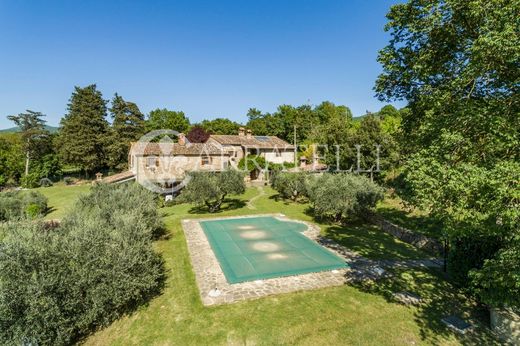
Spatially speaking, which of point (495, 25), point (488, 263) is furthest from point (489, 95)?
point (488, 263)

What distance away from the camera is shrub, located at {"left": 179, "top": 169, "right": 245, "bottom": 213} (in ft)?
78.8

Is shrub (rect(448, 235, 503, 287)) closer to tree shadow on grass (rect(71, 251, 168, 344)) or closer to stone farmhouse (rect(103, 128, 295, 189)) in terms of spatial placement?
tree shadow on grass (rect(71, 251, 168, 344))

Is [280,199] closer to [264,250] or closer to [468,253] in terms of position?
[264,250]

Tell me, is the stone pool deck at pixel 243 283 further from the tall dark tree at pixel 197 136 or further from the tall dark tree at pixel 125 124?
the tall dark tree at pixel 197 136

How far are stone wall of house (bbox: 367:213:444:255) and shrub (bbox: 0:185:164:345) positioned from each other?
15.6 meters

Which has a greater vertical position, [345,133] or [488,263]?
[345,133]

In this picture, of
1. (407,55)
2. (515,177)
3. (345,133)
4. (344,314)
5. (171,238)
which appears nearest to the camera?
(515,177)

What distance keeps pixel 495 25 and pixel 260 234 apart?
15637 millimetres

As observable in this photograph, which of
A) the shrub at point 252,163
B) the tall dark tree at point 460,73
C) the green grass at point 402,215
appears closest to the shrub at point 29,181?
the shrub at point 252,163

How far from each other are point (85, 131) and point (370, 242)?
5232 cm

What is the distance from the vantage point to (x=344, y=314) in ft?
31.2

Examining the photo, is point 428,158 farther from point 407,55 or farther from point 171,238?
point 171,238

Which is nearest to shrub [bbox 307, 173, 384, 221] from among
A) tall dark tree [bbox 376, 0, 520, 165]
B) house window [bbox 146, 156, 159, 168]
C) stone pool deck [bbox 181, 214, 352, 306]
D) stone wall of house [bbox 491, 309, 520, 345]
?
stone pool deck [bbox 181, 214, 352, 306]

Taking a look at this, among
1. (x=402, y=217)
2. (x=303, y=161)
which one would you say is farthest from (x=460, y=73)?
(x=303, y=161)
